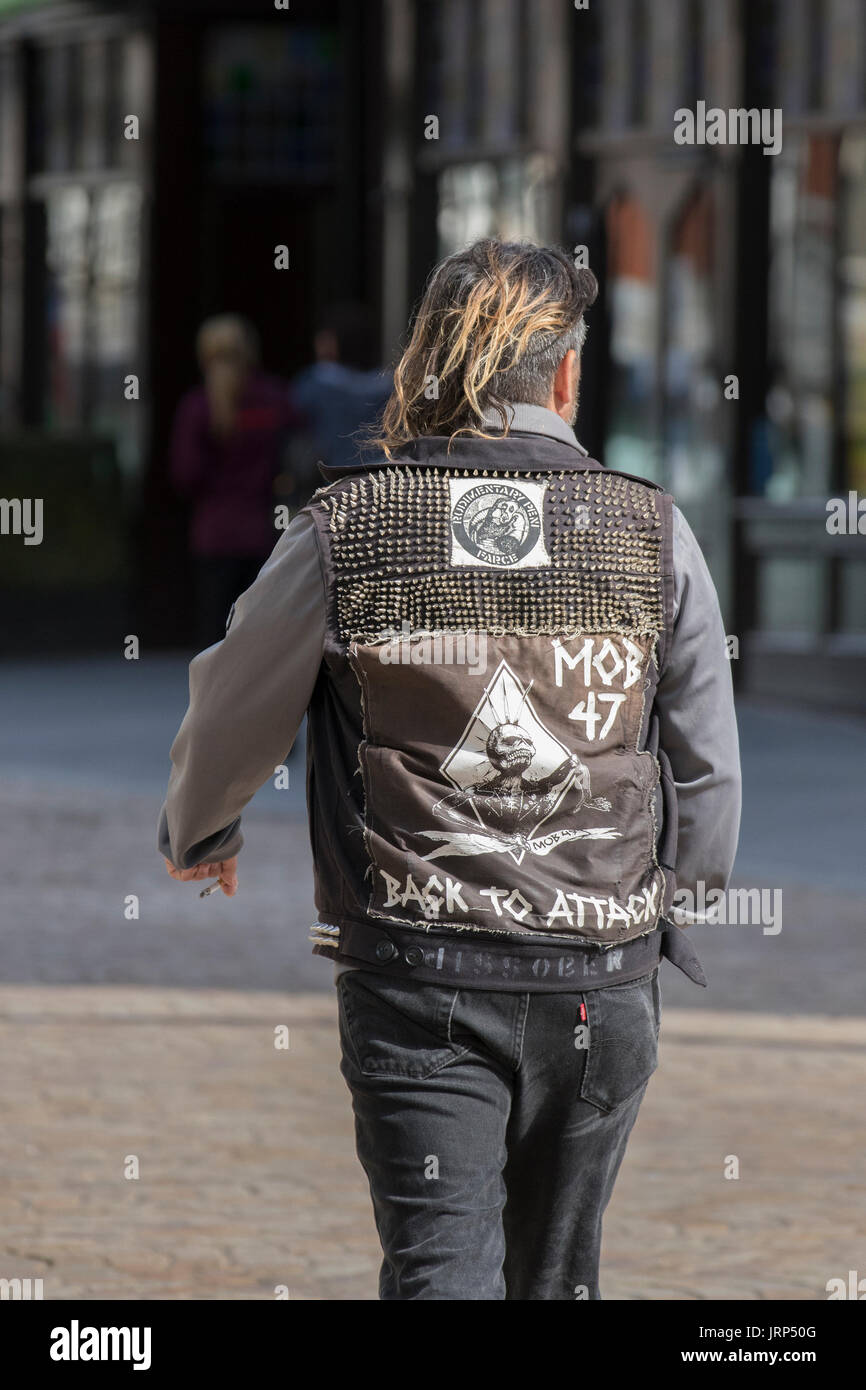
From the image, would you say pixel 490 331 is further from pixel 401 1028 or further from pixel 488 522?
pixel 401 1028

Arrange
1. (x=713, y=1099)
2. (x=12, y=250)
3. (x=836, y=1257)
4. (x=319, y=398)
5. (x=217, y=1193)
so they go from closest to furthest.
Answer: (x=836, y=1257)
(x=217, y=1193)
(x=713, y=1099)
(x=319, y=398)
(x=12, y=250)

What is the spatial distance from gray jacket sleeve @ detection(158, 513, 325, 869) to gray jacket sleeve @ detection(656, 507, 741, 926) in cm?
46

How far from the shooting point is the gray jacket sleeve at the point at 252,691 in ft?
9.85

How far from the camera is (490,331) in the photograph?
299 centimetres

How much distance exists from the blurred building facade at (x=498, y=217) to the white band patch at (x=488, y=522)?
10.2 m

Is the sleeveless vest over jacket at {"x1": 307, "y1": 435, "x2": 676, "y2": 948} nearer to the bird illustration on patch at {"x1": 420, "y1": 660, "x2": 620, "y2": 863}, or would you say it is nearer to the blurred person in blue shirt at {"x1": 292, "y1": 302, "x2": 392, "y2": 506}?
the bird illustration on patch at {"x1": 420, "y1": 660, "x2": 620, "y2": 863}

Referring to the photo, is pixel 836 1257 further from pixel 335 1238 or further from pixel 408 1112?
pixel 408 1112

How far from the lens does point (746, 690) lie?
44.3 feet

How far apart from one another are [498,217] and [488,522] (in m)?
12.2

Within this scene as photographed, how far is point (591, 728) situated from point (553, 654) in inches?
4.0

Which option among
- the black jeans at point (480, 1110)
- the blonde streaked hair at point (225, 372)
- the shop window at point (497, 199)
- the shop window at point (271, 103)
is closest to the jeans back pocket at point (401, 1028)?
the black jeans at point (480, 1110)
